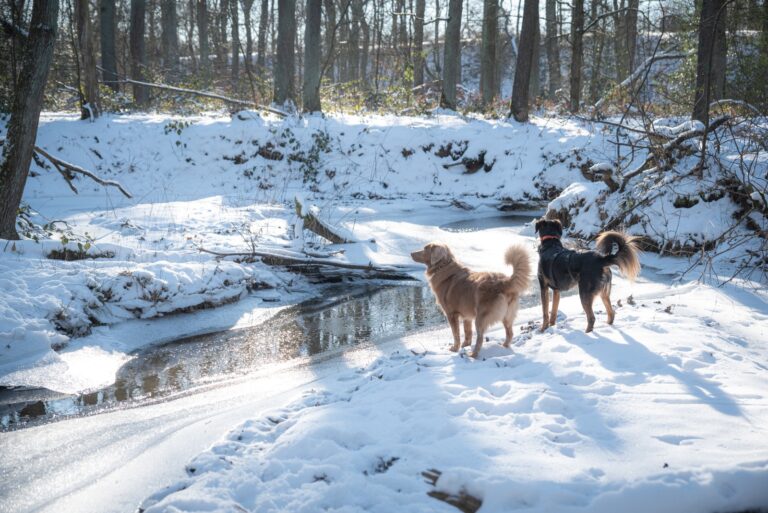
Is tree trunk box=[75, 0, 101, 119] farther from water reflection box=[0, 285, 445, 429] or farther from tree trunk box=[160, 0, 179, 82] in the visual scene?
water reflection box=[0, 285, 445, 429]

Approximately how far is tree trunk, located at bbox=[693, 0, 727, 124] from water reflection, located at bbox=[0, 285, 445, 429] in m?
5.17

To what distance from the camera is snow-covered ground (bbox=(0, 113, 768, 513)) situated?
2910 millimetres

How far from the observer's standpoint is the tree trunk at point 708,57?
9117mm

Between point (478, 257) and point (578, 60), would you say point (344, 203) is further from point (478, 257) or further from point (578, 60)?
point (578, 60)

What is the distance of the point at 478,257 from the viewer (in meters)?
9.93

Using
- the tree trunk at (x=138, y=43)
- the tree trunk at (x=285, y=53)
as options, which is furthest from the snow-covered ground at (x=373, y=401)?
the tree trunk at (x=138, y=43)

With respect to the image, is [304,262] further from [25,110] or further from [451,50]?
[451,50]

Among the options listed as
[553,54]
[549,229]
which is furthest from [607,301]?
[553,54]

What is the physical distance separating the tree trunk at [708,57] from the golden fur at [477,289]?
15.0 feet

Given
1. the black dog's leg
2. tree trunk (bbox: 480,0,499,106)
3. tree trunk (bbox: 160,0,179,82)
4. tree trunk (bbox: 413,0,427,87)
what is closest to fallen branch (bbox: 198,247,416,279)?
the black dog's leg

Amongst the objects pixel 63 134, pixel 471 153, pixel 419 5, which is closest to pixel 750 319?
pixel 471 153

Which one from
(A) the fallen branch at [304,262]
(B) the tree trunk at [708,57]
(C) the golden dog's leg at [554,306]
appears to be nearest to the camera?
(C) the golden dog's leg at [554,306]

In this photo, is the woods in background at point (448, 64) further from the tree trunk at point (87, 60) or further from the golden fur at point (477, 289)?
the golden fur at point (477, 289)

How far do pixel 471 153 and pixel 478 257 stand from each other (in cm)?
815
